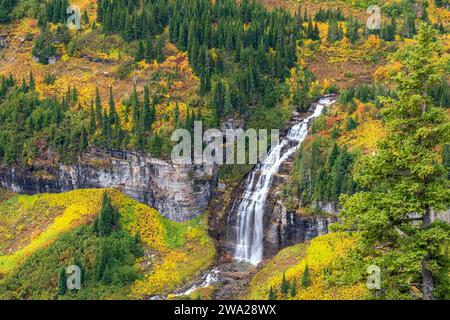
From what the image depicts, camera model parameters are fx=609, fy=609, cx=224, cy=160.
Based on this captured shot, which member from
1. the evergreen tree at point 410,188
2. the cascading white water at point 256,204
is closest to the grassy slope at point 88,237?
the cascading white water at point 256,204

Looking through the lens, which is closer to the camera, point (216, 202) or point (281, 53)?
point (216, 202)

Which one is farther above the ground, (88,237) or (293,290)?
(293,290)

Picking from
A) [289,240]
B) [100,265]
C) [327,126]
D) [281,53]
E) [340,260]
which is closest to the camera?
[340,260]

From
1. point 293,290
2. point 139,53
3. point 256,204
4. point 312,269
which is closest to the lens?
point 293,290

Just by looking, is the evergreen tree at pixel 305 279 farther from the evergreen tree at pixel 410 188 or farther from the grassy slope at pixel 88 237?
the evergreen tree at pixel 410 188

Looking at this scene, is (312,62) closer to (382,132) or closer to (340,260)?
(382,132)

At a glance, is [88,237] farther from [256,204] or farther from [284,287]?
[284,287]

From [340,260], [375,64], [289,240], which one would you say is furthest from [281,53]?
[340,260]

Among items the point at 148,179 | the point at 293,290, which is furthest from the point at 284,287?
the point at 148,179
